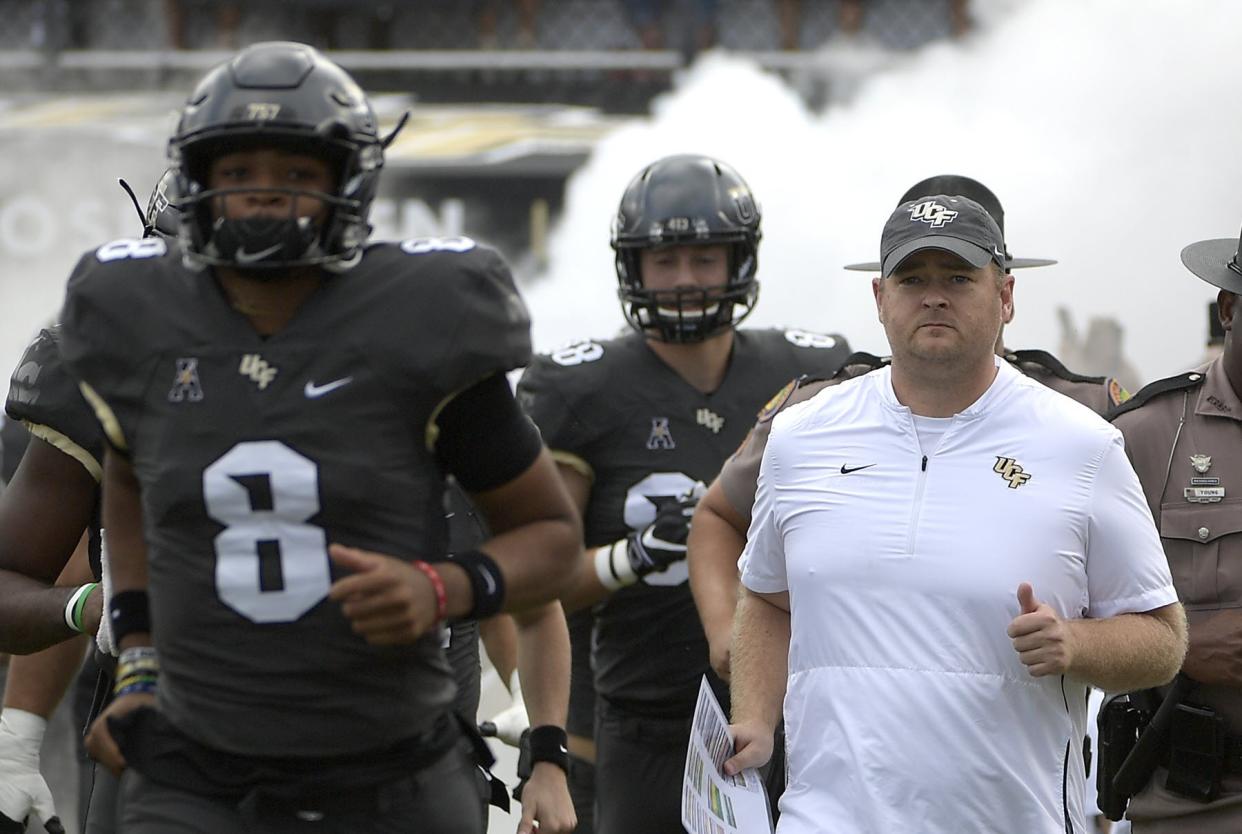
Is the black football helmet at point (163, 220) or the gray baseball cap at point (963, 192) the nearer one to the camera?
the black football helmet at point (163, 220)

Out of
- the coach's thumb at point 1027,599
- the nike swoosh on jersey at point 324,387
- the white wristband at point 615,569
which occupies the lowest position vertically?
the white wristband at point 615,569

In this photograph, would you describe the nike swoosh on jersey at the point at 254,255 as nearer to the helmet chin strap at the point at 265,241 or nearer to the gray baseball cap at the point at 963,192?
the helmet chin strap at the point at 265,241

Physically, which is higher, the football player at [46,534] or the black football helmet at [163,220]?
the black football helmet at [163,220]

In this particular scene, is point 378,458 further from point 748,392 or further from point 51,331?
point 748,392

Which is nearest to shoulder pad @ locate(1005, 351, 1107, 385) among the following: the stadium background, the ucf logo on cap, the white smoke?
the ucf logo on cap

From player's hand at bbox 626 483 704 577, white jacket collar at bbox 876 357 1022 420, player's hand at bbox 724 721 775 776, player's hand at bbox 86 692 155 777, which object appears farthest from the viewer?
player's hand at bbox 626 483 704 577

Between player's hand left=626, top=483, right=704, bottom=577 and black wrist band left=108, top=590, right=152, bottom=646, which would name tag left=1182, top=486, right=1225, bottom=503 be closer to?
player's hand left=626, top=483, right=704, bottom=577

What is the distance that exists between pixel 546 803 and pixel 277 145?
1.19 m

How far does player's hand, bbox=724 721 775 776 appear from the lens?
3.35m

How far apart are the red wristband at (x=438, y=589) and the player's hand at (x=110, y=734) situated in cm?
45

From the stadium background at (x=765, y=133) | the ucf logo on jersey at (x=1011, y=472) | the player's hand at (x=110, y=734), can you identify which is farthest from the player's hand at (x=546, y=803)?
the stadium background at (x=765, y=133)

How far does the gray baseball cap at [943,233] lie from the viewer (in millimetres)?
3246

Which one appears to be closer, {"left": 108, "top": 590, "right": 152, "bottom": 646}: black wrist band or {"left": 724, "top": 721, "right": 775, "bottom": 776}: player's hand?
{"left": 108, "top": 590, "right": 152, "bottom": 646}: black wrist band

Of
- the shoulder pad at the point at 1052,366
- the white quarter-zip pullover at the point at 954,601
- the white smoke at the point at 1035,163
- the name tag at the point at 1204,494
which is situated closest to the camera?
the white quarter-zip pullover at the point at 954,601
